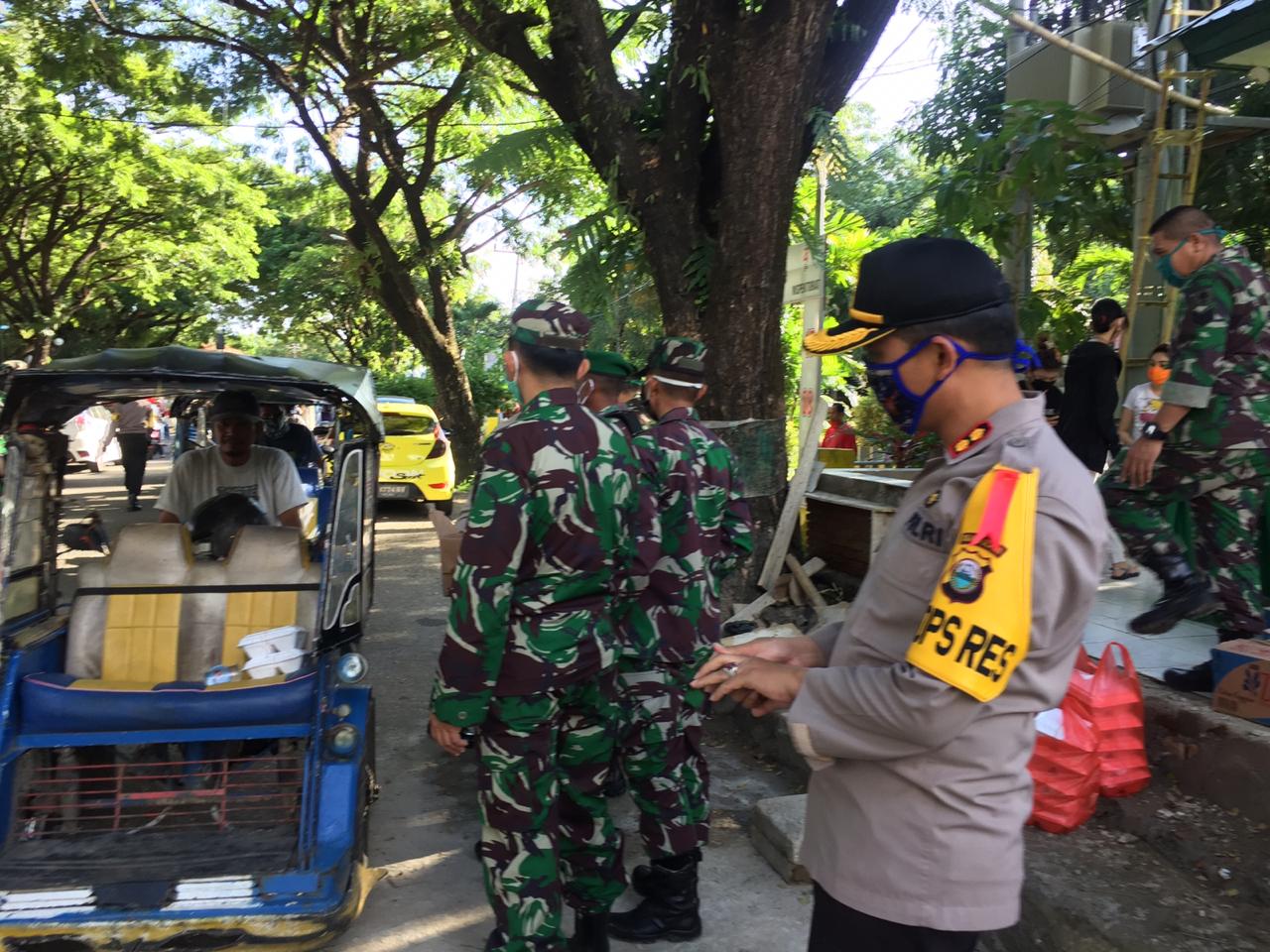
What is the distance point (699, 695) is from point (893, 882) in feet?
6.22

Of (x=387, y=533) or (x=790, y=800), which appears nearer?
(x=790, y=800)

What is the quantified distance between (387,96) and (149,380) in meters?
13.9

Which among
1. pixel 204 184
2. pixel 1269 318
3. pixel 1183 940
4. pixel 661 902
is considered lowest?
pixel 661 902

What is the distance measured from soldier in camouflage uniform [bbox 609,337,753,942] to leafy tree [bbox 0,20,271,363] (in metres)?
13.5

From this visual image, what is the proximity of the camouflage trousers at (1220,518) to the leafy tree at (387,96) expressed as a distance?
8.48 metres

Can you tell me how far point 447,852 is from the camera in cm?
413

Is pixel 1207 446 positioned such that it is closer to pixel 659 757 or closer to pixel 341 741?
pixel 659 757

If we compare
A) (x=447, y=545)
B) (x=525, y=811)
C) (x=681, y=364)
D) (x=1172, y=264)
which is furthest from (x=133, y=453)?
(x=1172, y=264)

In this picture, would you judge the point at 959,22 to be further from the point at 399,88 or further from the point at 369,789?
the point at 399,88

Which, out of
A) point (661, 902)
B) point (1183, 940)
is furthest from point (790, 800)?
point (1183, 940)

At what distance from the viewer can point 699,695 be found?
3453 mm

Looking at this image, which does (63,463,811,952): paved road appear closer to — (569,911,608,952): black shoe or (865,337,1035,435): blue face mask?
(569,911,608,952): black shoe

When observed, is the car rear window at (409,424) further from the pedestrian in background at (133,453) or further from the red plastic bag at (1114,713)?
the red plastic bag at (1114,713)

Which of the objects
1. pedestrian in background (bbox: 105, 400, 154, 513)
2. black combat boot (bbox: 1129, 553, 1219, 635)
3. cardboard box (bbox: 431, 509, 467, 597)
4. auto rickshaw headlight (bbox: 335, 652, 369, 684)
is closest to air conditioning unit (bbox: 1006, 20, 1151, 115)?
black combat boot (bbox: 1129, 553, 1219, 635)
